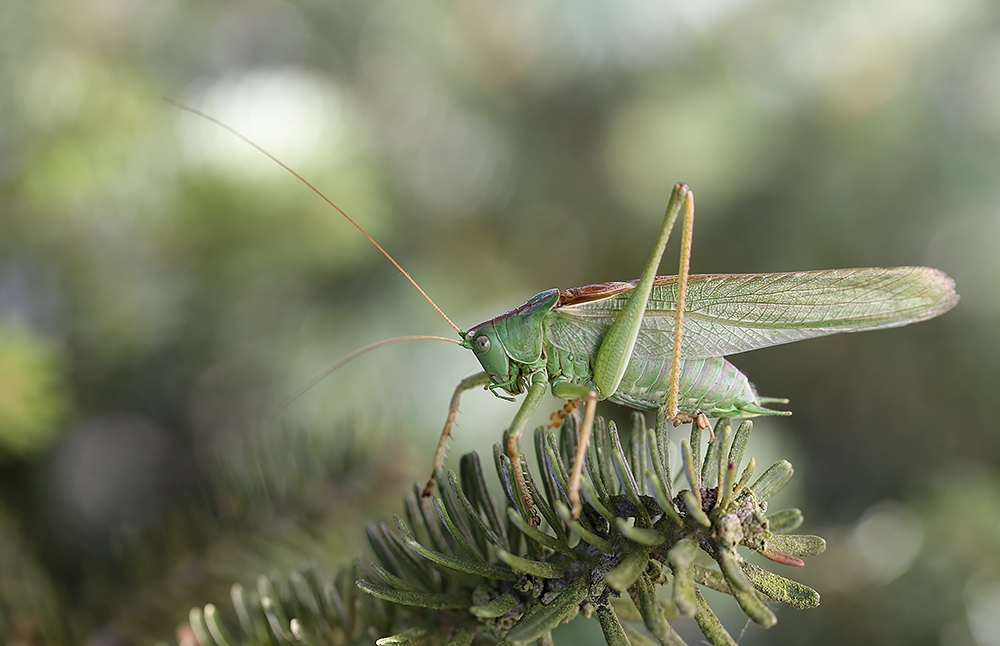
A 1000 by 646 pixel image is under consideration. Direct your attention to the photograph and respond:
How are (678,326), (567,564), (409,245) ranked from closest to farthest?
(567,564) → (678,326) → (409,245)

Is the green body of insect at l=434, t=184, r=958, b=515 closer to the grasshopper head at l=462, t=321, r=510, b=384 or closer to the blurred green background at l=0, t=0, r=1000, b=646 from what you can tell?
the grasshopper head at l=462, t=321, r=510, b=384

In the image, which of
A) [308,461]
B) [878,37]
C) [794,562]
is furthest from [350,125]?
[878,37]

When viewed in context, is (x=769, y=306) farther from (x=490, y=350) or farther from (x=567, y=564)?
(x=567, y=564)

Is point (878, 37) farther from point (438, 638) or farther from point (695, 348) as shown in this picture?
point (438, 638)

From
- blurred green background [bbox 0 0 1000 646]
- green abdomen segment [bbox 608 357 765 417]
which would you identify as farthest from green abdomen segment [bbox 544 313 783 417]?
blurred green background [bbox 0 0 1000 646]

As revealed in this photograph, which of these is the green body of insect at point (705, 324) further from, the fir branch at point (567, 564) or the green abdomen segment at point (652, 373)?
the fir branch at point (567, 564)

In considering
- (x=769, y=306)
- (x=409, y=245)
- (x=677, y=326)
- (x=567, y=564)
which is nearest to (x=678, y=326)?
(x=677, y=326)

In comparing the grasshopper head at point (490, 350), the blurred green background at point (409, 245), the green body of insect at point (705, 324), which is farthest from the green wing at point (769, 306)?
the blurred green background at point (409, 245)
